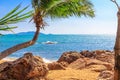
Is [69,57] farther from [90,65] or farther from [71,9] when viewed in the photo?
[71,9]

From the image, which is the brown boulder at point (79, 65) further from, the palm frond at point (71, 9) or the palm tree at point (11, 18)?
the palm tree at point (11, 18)

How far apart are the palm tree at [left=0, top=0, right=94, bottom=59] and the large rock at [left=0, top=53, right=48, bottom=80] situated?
782 millimetres

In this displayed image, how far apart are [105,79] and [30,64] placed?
88.8 inches

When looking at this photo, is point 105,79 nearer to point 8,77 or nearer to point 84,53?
point 8,77

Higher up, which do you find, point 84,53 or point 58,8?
point 58,8

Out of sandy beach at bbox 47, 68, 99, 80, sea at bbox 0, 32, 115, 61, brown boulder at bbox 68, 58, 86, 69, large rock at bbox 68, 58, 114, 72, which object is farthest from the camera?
sea at bbox 0, 32, 115, 61

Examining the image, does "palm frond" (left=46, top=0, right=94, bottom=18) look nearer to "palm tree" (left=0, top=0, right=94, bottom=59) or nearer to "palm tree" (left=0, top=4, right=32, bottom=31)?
"palm tree" (left=0, top=0, right=94, bottom=59)

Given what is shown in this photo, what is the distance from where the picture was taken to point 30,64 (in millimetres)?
10633

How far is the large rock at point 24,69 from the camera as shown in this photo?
10617mm

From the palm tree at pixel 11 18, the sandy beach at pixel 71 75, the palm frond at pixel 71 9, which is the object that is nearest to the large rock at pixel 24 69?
the palm frond at pixel 71 9

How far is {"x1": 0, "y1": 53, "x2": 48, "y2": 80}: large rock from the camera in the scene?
1062 cm

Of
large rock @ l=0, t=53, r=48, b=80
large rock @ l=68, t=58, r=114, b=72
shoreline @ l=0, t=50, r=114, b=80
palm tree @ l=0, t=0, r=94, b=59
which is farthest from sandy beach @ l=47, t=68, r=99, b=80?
palm tree @ l=0, t=0, r=94, b=59

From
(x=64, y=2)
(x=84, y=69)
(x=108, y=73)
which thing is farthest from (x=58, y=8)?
(x=84, y=69)

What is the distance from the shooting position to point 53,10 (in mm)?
10805
